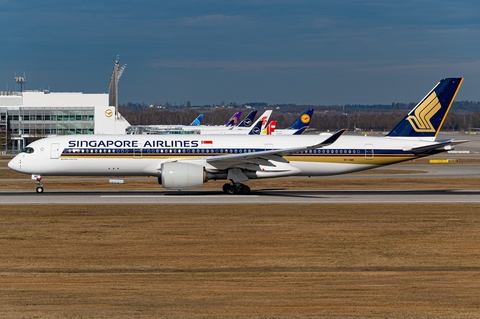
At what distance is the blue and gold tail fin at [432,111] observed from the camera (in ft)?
143

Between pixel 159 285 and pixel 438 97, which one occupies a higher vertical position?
pixel 438 97

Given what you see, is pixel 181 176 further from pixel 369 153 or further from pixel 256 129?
pixel 256 129

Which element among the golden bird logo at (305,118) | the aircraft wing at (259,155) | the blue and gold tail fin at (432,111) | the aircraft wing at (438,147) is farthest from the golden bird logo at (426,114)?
the golden bird logo at (305,118)

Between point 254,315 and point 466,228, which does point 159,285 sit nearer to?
point 254,315

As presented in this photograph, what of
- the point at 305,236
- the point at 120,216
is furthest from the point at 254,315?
the point at 120,216

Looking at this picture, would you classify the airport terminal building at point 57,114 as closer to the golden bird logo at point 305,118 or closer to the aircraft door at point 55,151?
the golden bird logo at point 305,118

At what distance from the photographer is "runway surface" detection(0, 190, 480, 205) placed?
37594mm

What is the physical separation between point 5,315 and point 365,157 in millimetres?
30270

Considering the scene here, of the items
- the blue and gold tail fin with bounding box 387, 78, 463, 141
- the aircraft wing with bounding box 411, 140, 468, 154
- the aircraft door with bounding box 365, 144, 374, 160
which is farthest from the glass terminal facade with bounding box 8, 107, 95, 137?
the aircraft wing with bounding box 411, 140, 468, 154

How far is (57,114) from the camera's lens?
374 feet

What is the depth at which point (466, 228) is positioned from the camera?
Result: 28.9 m

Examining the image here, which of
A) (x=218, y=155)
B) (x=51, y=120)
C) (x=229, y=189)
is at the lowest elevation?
(x=229, y=189)

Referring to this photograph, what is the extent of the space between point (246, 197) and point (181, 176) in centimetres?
416

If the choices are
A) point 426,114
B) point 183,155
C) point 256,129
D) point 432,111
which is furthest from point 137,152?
point 256,129
